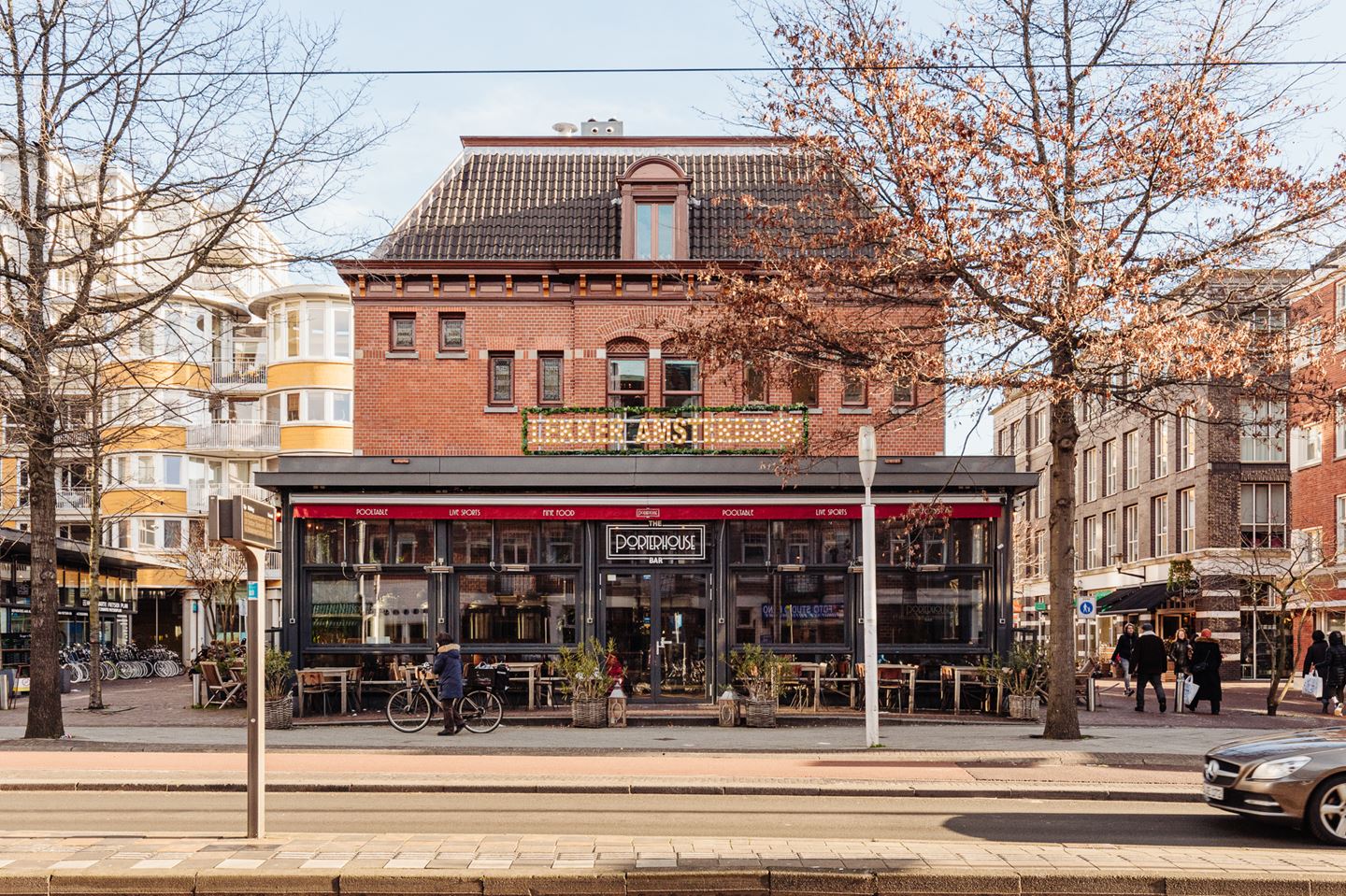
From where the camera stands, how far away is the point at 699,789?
14.5m

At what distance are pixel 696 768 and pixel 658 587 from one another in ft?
30.3

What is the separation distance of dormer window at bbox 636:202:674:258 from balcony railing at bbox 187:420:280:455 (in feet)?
133

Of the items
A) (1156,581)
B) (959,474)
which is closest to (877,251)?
(959,474)

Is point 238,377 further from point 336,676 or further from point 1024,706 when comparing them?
point 1024,706

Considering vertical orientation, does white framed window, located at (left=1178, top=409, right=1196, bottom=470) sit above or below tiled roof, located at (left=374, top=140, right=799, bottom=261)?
below

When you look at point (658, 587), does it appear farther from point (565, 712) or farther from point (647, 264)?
point (647, 264)

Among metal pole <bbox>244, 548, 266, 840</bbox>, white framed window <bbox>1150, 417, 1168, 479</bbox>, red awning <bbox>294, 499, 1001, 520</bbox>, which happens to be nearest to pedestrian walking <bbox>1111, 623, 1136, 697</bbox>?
red awning <bbox>294, 499, 1001, 520</bbox>

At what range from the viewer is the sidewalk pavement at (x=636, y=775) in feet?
47.7

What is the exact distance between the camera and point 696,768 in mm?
16062

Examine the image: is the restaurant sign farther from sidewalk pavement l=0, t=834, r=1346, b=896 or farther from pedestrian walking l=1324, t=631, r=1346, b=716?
sidewalk pavement l=0, t=834, r=1346, b=896

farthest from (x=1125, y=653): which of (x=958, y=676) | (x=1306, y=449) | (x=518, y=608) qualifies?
(x=1306, y=449)

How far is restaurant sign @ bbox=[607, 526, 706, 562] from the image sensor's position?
82.8 ft

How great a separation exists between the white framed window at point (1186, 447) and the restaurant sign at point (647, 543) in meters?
30.0

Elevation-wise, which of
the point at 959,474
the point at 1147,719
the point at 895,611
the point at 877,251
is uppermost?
the point at 877,251
